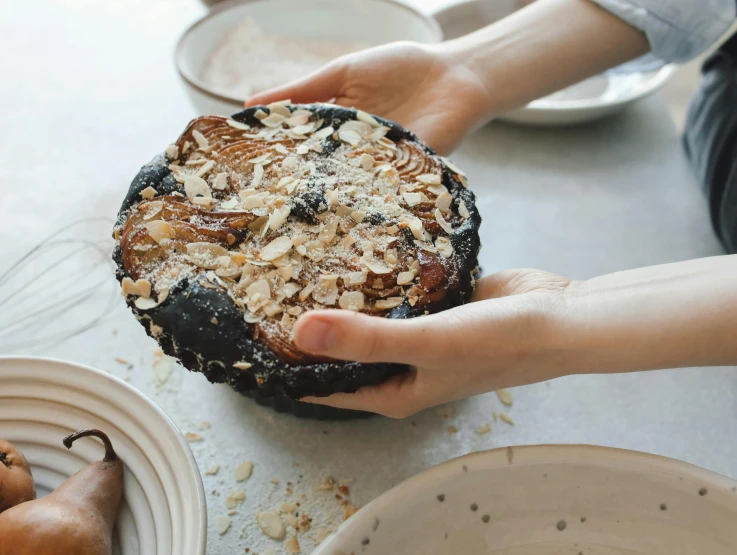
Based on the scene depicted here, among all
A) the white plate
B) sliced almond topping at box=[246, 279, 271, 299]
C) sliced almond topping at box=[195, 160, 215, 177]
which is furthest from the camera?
the white plate

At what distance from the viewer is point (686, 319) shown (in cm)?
70

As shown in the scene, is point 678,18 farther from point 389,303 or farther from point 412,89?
point 389,303

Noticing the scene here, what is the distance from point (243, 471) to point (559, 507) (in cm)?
40

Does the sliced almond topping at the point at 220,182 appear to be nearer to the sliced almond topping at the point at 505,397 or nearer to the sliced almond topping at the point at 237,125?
the sliced almond topping at the point at 237,125

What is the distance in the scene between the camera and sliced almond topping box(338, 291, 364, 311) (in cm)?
71

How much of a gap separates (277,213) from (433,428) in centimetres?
38

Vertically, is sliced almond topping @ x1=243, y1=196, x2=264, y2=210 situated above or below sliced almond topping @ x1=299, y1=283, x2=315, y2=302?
above

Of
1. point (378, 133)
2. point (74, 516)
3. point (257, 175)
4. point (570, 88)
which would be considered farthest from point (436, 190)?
point (570, 88)

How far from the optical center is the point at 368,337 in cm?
60

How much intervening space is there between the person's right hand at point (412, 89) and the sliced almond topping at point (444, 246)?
37 cm

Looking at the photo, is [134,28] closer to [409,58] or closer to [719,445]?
[409,58]

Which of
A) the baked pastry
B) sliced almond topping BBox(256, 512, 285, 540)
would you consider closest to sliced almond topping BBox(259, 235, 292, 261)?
the baked pastry

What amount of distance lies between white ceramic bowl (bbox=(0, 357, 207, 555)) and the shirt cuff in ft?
3.24

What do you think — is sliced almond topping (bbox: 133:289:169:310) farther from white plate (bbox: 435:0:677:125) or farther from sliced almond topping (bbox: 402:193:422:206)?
white plate (bbox: 435:0:677:125)
